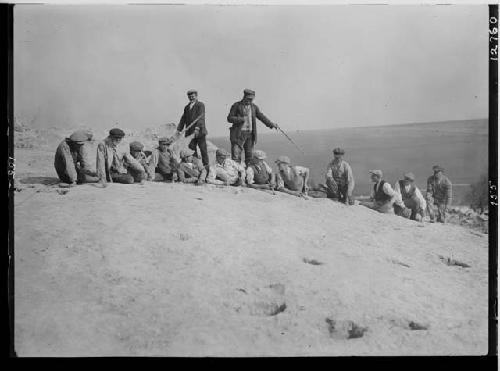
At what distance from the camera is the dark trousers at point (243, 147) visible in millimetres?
6725

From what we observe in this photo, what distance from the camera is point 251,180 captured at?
6754mm

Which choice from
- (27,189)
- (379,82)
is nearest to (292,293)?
(379,82)

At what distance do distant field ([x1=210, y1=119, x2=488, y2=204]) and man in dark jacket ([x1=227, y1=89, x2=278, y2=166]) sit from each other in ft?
0.25

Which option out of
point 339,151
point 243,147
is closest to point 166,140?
point 243,147

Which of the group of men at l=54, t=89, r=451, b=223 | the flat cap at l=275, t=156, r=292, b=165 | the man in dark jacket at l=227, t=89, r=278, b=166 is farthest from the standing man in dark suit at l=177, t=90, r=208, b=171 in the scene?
the flat cap at l=275, t=156, r=292, b=165

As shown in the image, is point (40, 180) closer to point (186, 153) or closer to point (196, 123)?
point (186, 153)

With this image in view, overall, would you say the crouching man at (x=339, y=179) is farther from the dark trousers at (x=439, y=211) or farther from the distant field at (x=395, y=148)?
the dark trousers at (x=439, y=211)

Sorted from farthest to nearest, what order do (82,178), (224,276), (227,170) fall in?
(227,170), (82,178), (224,276)

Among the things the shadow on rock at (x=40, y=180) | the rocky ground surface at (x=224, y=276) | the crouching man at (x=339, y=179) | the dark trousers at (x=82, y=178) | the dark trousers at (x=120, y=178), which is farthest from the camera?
the crouching man at (x=339, y=179)

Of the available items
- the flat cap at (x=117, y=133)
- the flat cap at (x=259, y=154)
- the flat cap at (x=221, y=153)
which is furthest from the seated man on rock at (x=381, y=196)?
the flat cap at (x=117, y=133)

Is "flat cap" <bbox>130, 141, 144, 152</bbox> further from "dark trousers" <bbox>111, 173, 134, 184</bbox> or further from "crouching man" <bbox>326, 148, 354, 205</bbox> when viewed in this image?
"crouching man" <bbox>326, 148, 354, 205</bbox>

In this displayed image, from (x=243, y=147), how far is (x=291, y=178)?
619mm

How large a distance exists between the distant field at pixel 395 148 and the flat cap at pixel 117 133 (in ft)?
3.18

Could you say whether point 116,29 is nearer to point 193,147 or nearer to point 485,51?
point 193,147
